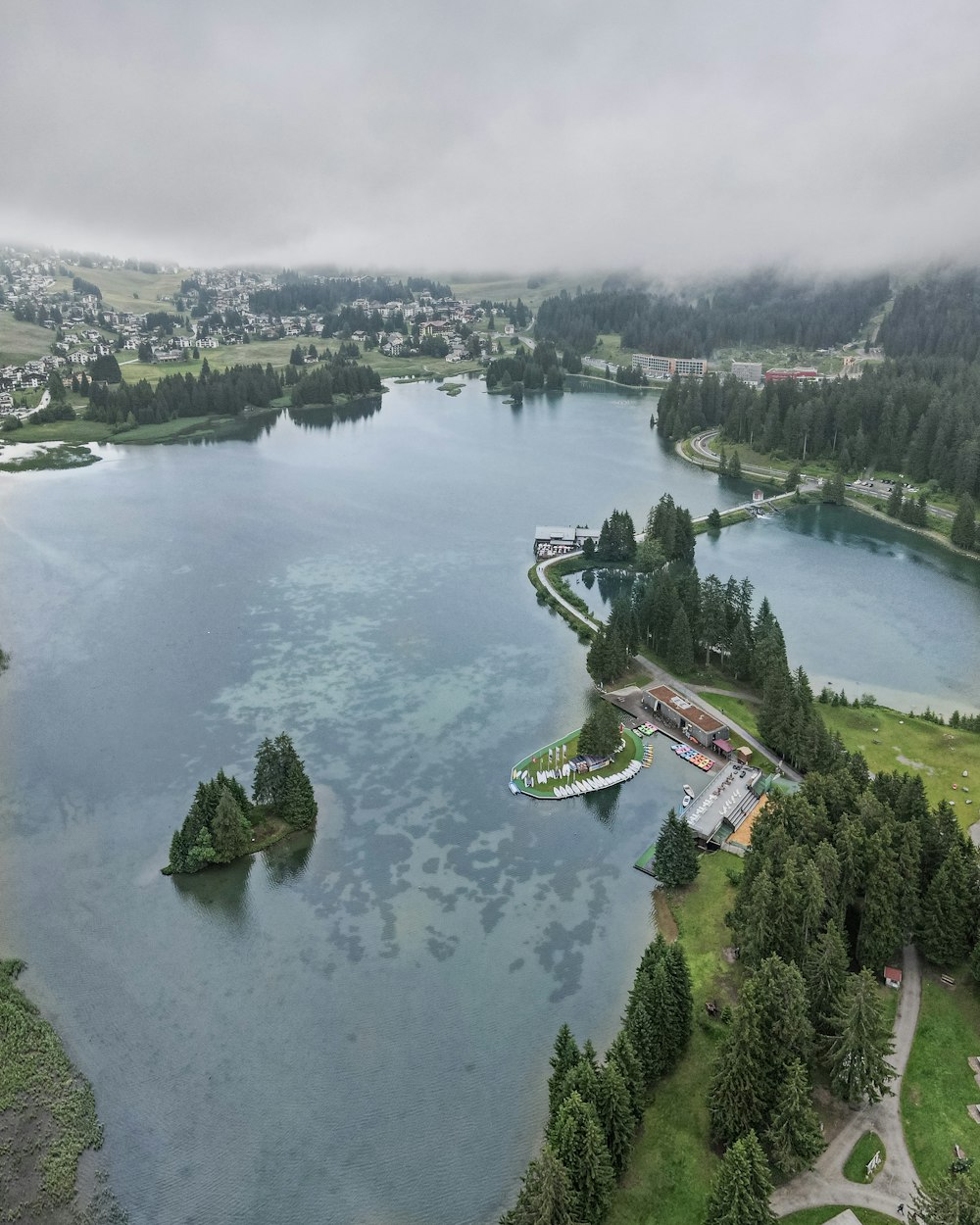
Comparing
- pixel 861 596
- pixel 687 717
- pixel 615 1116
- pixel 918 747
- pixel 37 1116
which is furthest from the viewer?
pixel 861 596

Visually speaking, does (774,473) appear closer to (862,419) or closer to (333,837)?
(862,419)

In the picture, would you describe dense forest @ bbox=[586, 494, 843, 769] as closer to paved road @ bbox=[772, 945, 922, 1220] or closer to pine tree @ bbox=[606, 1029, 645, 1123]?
paved road @ bbox=[772, 945, 922, 1220]

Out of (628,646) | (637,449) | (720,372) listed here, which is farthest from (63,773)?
(720,372)

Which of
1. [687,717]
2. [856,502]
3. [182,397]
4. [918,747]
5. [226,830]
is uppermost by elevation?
[182,397]

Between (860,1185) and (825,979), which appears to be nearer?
(860,1185)

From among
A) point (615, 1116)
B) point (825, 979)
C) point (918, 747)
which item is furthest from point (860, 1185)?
point (918, 747)

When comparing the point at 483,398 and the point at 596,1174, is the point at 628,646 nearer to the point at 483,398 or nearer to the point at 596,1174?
the point at 596,1174
